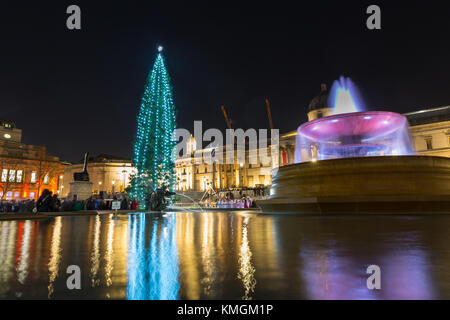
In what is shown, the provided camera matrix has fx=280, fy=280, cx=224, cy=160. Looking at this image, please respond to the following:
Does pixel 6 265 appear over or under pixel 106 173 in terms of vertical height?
under

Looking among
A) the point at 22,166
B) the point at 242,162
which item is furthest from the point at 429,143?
the point at 22,166

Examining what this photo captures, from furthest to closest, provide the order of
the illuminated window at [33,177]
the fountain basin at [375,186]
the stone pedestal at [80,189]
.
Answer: the illuminated window at [33,177], the stone pedestal at [80,189], the fountain basin at [375,186]

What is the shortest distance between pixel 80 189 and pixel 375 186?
66.0ft

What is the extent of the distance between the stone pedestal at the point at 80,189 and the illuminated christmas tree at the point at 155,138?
174 inches

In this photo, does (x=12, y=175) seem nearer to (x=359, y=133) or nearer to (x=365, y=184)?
(x=359, y=133)

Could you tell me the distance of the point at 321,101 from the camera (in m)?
52.5

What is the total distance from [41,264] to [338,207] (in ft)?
27.5

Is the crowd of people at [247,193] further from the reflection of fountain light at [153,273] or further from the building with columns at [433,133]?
the reflection of fountain light at [153,273]

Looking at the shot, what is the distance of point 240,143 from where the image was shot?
64.2m

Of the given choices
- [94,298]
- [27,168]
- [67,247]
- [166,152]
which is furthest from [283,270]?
[27,168]

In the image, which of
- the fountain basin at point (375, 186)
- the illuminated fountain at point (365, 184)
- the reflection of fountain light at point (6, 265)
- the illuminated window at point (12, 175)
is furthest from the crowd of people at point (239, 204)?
the illuminated window at point (12, 175)

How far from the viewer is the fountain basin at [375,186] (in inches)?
338
